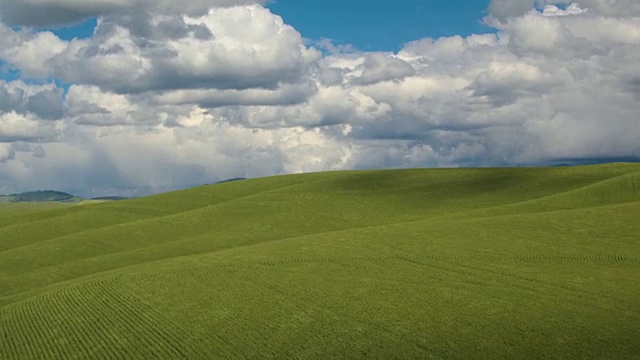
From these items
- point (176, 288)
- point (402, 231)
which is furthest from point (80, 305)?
point (402, 231)

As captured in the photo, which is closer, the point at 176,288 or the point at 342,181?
the point at 176,288

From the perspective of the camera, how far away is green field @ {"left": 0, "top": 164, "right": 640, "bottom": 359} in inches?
1147

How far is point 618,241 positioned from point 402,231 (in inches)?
707

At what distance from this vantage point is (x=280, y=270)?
46.5 m

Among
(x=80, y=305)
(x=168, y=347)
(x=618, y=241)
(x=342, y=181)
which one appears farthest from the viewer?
(x=342, y=181)

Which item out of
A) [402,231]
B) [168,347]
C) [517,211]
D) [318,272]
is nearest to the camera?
[168,347]

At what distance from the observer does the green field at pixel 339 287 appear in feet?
95.6

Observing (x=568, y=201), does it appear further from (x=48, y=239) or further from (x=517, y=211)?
(x=48, y=239)

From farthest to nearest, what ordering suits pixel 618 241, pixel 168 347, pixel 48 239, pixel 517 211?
pixel 48 239, pixel 517 211, pixel 618 241, pixel 168 347

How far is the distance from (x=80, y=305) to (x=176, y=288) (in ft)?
19.5

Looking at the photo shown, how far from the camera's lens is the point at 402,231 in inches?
2325

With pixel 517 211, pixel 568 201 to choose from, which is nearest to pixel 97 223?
pixel 517 211

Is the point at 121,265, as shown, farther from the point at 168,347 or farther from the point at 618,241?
the point at 618,241

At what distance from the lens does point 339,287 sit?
40219 mm
